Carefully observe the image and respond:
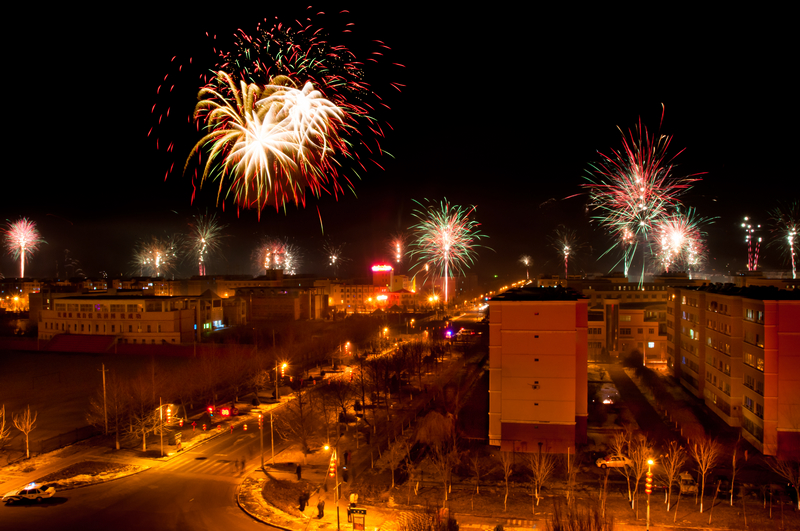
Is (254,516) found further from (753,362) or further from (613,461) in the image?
(753,362)

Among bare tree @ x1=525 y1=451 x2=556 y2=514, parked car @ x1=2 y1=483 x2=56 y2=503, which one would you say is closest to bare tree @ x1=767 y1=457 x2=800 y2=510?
bare tree @ x1=525 y1=451 x2=556 y2=514

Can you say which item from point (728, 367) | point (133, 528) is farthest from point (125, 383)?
point (728, 367)

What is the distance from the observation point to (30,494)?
9.74 metres

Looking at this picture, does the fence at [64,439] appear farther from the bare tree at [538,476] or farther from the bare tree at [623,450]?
the bare tree at [623,450]

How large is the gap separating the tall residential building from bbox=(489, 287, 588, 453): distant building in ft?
16.0

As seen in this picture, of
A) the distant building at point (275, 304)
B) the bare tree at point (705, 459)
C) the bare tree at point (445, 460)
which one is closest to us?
the bare tree at point (705, 459)

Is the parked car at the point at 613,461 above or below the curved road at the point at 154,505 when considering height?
above

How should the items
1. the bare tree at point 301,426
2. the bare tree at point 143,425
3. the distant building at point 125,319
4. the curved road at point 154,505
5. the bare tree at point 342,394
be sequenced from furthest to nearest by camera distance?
the distant building at point 125,319, the bare tree at point 342,394, the bare tree at point 143,425, the bare tree at point 301,426, the curved road at point 154,505

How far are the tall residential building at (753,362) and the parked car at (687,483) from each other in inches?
156

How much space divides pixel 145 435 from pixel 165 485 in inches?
144

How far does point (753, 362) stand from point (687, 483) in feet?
18.1

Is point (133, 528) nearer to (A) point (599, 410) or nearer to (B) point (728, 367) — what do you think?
(A) point (599, 410)

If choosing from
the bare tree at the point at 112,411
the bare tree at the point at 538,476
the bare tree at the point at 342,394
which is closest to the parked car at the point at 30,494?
the bare tree at the point at 112,411

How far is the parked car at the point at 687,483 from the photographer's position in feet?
34.2
